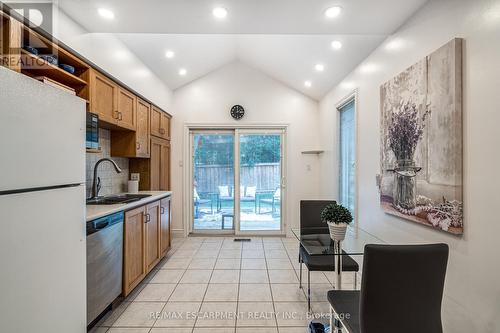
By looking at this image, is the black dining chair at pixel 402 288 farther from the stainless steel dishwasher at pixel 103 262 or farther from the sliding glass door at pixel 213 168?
the sliding glass door at pixel 213 168

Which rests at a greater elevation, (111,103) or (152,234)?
(111,103)

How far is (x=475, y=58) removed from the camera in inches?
55.2

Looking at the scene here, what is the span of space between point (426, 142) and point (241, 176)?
10.6 feet

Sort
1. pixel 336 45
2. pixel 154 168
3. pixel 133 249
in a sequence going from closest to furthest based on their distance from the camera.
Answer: pixel 133 249, pixel 336 45, pixel 154 168

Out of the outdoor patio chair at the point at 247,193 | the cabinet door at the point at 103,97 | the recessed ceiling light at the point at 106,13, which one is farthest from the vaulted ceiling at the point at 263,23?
the outdoor patio chair at the point at 247,193

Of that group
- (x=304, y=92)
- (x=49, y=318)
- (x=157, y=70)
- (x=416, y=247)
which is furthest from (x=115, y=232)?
(x=304, y=92)

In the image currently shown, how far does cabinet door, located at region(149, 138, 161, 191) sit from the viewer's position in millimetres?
3641

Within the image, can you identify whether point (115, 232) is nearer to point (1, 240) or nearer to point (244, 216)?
point (1, 240)

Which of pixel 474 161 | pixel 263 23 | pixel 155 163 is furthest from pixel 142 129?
pixel 474 161

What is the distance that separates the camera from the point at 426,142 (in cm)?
175

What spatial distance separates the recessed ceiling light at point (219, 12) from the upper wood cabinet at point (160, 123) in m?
2.04

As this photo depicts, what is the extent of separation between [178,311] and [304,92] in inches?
155

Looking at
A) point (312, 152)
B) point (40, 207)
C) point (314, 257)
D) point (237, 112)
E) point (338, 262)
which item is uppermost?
point (237, 112)

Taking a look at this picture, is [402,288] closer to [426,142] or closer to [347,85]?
[426,142]
